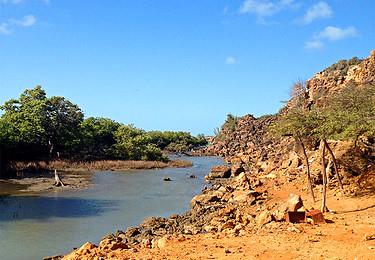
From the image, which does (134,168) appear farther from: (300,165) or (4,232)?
(4,232)

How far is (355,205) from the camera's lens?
64.0ft

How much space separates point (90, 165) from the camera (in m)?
52.7

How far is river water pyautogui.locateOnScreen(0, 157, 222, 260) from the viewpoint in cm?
1813

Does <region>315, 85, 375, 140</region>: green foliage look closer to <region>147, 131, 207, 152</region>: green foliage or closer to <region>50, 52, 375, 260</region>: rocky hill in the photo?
<region>50, 52, 375, 260</region>: rocky hill

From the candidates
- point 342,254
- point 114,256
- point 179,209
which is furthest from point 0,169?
point 342,254

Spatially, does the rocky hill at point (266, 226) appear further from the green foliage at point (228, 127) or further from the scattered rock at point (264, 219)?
the green foliage at point (228, 127)

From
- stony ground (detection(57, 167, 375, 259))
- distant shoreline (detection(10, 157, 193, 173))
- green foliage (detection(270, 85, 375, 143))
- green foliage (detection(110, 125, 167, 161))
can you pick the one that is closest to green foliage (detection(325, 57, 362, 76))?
distant shoreline (detection(10, 157, 193, 173))

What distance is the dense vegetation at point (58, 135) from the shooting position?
50125 mm

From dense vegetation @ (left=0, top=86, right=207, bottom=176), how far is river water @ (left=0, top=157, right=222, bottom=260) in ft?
48.2

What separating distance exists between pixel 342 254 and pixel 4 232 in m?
14.4

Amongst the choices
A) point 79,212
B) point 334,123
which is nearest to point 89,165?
point 79,212

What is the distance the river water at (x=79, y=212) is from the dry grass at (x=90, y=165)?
11.0 meters

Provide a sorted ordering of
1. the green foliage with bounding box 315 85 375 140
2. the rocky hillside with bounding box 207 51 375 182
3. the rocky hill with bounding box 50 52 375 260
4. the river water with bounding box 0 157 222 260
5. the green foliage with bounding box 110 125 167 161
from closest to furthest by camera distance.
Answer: the rocky hill with bounding box 50 52 375 260 → the green foliage with bounding box 315 85 375 140 → the river water with bounding box 0 157 222 260 → the rocky hillside with bounding box 207 51 375 182 → the green foliage with bounding box 110 125 167 161

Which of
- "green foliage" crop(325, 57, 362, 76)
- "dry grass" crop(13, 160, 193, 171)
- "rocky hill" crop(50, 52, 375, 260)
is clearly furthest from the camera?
"green foliage" crop(325, 57, 362, 76)
